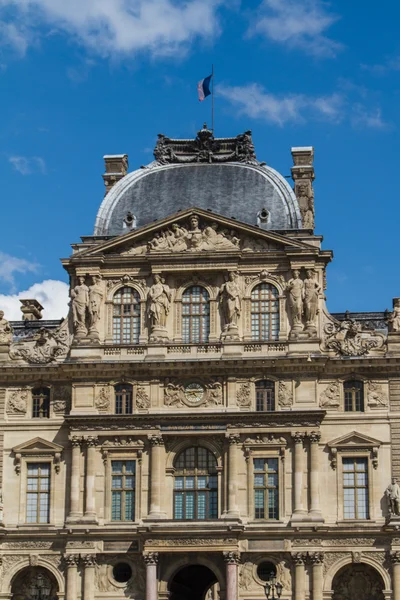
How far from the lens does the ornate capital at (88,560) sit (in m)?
61.8

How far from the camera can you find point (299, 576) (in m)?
60.7

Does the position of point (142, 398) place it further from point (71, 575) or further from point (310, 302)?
point (310, 302)

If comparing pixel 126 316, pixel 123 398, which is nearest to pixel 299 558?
pixel 123 398

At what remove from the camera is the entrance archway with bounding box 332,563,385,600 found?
6150 cm

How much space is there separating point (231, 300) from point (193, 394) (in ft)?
14.5

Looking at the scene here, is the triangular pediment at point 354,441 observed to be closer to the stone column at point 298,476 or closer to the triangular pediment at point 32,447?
the stone column at point 298,476

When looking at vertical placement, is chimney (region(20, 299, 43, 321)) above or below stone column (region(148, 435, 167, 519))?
above

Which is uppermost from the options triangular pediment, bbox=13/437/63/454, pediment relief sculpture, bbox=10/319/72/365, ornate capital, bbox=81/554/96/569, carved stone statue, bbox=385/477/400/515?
pediment relief sculpture, bbox=10/319/72/365

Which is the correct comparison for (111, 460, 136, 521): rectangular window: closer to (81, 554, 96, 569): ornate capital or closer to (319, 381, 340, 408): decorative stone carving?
(81, 554, 96, 569): ornate capital

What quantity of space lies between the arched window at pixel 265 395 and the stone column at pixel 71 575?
1009cm

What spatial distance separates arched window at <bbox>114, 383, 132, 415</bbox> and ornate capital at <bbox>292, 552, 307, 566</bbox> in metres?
9.47

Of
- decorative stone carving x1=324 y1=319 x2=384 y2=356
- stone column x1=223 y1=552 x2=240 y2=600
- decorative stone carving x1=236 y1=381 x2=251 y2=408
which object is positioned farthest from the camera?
decorative stone carving x1=324 y1=319 x2=384 y2=356

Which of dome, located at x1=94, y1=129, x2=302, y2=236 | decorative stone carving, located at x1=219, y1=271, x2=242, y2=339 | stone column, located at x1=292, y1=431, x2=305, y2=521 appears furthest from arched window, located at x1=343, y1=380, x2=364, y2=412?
dome, located at x1=94, y1=129, x2=302, y2=236

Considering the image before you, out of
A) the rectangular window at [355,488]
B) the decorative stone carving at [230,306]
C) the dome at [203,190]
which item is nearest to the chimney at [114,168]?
the dome at [203,190]
